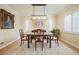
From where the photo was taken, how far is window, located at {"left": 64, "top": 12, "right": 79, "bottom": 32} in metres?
5.24

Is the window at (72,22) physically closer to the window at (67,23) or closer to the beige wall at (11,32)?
the window at (67,23)

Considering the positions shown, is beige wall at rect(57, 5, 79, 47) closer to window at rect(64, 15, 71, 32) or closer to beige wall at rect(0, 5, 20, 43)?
window at rect(64, 15, 71, 32)

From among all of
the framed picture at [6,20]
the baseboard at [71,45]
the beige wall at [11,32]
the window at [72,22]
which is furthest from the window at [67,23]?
the framed picture at [6,20]

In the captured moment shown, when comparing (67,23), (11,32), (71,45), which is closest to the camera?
(71,45)

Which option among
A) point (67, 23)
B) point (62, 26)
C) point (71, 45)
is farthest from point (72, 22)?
point (71, 45)

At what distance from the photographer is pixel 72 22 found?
18.4 feet

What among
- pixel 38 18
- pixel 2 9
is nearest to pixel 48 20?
pixel 38 18

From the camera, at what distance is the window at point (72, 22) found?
17.2ft

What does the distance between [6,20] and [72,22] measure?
113 inches

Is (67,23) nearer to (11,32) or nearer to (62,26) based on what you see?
(62,26)

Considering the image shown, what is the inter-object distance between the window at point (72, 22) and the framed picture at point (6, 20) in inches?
102
